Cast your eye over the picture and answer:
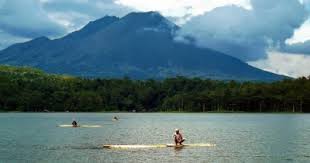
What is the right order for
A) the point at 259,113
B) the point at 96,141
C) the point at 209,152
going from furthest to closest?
the point at 259,113, the point at 96,141, the point at 209,152

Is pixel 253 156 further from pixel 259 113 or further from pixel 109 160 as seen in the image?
pixel 259 113

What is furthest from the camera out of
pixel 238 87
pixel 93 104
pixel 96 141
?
pixel 93 104

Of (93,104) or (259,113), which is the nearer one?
(259,113)

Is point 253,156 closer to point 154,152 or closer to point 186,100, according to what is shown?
point 154,152

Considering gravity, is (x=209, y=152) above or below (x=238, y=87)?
below

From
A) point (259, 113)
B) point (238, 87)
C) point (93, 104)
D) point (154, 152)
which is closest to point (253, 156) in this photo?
point (154, 152)

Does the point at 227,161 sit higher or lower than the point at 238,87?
lower

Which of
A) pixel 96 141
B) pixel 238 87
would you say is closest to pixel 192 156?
pixel 96 141

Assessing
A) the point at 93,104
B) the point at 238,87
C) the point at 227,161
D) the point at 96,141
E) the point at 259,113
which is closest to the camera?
the point at 227,161

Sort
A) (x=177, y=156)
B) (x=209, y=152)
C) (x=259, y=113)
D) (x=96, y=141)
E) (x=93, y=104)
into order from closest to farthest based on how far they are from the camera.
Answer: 1. (x=177, y=156)
2. (x=209, y=152)
3. (x=96, y=141)
4. (x=259, y=113)
5. (x=93, y=104)

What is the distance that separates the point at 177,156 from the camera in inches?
1750

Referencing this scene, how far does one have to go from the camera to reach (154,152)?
4712 cm

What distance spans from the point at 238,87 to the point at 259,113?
15335mm

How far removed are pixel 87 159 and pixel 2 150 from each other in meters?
10.8
